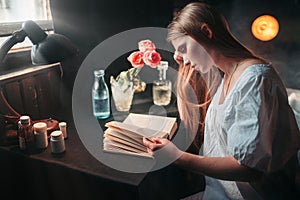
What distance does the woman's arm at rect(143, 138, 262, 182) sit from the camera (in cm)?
79

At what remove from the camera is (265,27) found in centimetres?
214

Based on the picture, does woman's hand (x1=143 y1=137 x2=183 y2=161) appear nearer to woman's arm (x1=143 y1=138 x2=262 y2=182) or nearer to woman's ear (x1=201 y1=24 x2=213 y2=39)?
woman's arm (x1=143 y1=138 x2=262 y2=182)

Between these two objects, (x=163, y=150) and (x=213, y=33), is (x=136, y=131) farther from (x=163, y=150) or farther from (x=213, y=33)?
(x=213, y=33)

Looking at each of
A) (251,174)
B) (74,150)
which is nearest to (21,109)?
(74,150)

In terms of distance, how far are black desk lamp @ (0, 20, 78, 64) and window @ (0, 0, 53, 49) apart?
278mm

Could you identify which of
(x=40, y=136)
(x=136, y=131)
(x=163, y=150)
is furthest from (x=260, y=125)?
(x=40, y=136)

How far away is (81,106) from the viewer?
1.34 meters

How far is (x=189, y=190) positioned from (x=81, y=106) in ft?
2.04

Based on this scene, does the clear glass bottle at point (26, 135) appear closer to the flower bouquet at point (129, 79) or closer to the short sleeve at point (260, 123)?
the flower bouquet at point (129, 79)

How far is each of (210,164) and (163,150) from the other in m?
0.14

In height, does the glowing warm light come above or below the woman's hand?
above

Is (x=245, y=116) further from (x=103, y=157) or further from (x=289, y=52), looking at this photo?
(x=289, y=52)

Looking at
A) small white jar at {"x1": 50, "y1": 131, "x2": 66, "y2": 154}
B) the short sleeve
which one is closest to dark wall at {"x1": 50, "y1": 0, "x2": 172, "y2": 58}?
small white jar at {"x1": 50, "y1": 131, "x2": 66, "y2": 154}

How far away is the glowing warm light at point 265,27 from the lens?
6.89 feet
